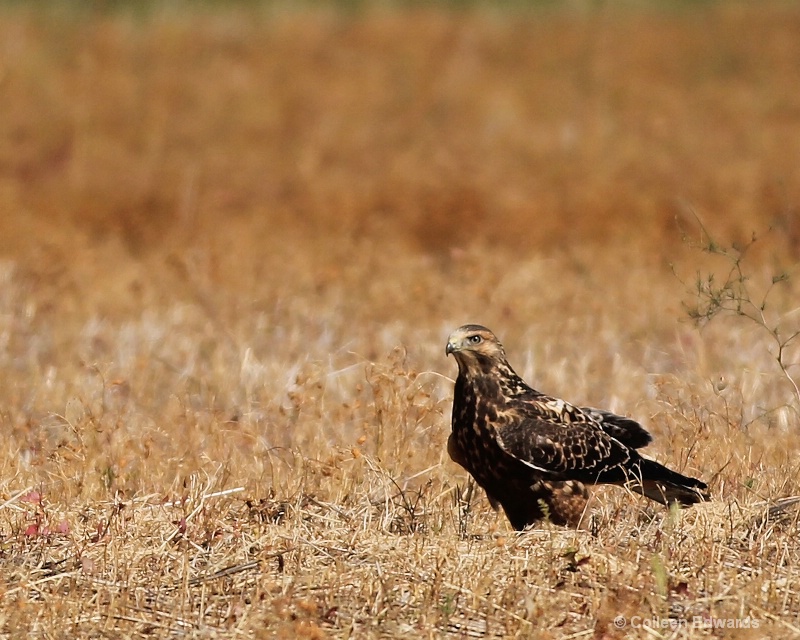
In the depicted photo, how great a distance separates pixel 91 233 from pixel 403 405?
841cm

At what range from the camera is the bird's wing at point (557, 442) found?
526cm

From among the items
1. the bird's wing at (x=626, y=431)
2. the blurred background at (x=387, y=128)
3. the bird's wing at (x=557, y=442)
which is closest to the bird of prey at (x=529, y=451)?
the bird's wing at (x=557, y=442)

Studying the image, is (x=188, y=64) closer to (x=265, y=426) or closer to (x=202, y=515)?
(x=265, y=426)

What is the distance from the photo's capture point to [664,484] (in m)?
5.30

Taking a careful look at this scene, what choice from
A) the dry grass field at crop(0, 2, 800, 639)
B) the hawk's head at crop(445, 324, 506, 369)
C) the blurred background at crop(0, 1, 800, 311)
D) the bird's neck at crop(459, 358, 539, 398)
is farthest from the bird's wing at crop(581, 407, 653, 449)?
the blurred background at crop(0, 1, 800, 311)

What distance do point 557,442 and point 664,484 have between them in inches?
18.4

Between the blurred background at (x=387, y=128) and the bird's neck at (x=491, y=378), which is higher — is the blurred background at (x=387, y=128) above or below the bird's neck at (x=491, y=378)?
above

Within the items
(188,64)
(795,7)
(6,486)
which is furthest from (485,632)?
(795,7)

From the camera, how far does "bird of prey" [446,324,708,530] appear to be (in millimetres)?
5285

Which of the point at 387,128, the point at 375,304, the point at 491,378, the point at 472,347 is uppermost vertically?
the point at 387,128

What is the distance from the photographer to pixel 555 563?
448 centimetres

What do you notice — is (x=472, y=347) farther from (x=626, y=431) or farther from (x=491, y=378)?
(x=626, y=431)

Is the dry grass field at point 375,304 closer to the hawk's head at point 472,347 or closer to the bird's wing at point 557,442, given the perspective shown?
the bird's wing at point 557,442

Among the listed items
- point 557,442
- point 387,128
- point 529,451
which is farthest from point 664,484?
point 387,128
